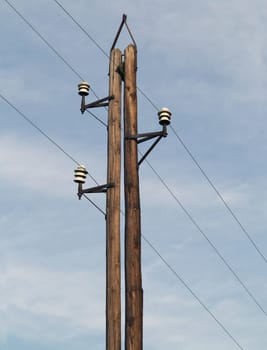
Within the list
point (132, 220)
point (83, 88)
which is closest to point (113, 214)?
point (132, 220)

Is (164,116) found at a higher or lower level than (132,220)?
higher

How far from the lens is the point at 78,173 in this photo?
1042 cm

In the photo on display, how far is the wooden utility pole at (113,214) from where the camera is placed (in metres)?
9.24

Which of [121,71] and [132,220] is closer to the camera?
[132,220]

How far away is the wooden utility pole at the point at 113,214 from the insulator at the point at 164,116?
60cm

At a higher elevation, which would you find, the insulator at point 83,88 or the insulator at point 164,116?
the insulator at point 83,88

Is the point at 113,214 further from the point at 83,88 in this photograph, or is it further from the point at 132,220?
the point at 83,88

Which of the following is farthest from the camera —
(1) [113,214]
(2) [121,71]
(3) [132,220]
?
(2) [121,71]

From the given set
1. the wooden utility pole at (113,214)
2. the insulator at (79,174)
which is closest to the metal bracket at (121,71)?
the wooden utility pole at (113,214)

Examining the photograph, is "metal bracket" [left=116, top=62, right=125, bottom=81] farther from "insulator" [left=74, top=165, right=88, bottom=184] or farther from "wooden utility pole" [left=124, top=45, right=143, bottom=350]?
"insulator" [left=74, top=165, right=88, bottom=184]

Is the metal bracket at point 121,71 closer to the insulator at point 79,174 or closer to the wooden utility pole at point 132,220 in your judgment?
the wooden utility pole at point 132,220

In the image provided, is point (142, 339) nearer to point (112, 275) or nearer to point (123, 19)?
point (112, 275)

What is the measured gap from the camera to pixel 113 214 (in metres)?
9.81

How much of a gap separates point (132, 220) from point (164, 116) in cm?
159
